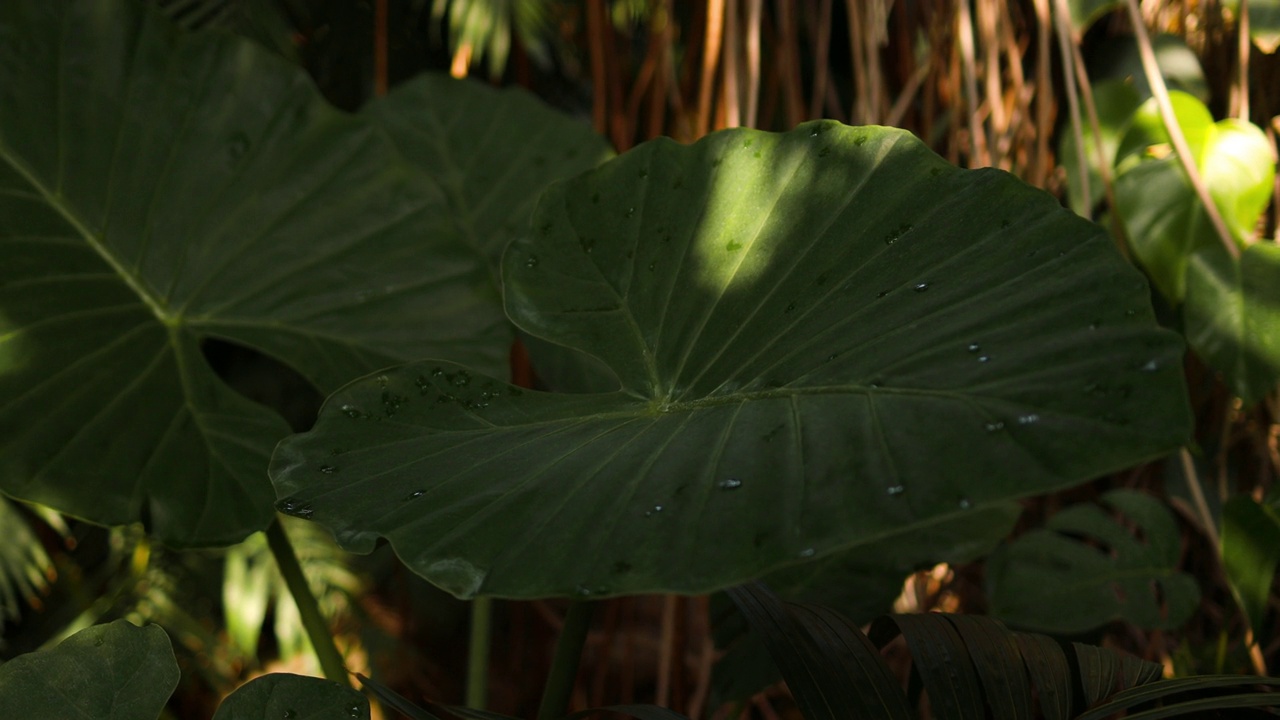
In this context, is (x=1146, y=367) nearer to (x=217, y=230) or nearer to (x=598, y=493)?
(x=598, y=493)

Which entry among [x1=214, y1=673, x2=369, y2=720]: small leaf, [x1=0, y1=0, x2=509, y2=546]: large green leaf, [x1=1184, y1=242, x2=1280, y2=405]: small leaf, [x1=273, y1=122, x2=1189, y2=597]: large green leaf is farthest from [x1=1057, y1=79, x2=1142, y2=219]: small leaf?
[x1=214, y1=673, x2=369, y2=720]: small leaf

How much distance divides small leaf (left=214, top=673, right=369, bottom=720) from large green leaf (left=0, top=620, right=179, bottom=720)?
0.15 feet

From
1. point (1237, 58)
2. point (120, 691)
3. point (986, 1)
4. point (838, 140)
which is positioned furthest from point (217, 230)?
point (1237, 58)

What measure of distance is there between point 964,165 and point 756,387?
33.1 inches

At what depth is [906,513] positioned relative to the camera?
0.42 m

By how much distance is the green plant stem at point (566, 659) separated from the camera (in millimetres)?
712

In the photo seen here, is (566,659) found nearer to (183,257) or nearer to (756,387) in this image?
(756,387)

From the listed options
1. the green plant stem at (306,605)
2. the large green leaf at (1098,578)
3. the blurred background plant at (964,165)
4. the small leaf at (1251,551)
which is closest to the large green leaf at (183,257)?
the green plant stem at (306,605)

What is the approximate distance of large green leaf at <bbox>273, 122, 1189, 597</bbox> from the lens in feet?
1.42

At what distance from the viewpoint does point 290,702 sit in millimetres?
568

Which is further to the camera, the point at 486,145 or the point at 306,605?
the point at 486,145

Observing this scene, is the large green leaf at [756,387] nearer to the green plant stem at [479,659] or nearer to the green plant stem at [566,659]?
the green plant stem at [566,659]

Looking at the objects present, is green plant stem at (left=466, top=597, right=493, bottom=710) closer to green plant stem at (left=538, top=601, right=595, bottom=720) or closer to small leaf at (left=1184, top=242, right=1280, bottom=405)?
green plant stem at (left=538, top=601, right=595, bottom=720)

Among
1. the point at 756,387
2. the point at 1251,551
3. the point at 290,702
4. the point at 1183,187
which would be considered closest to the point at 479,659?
the point at 290,702
